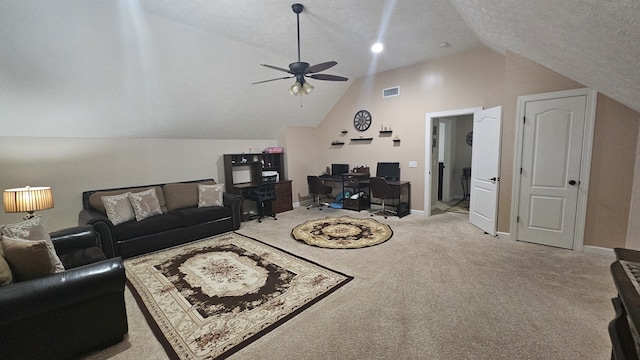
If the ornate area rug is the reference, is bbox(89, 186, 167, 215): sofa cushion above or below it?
above

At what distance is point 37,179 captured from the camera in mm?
3572

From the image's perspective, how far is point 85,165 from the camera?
155 inches

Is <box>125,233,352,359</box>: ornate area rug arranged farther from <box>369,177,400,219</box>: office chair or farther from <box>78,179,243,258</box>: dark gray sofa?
<box>369,177,400,219</box>: office chair

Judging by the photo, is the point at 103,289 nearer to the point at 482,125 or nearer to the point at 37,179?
the point at 37,179

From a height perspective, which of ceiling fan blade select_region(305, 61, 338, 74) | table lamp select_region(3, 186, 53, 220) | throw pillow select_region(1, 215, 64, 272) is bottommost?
throw pillow select_region(1, 215, 64, 272)

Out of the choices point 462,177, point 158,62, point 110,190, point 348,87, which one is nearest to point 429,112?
point 348,87

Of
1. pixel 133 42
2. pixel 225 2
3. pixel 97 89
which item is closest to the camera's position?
pixel 225 2

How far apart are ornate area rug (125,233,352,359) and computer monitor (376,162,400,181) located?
9.98ft

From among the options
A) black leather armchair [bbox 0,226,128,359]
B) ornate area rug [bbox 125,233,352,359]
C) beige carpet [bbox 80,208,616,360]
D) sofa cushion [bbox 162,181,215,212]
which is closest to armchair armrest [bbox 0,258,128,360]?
black leather armchair [bbox 0,226,128,359]

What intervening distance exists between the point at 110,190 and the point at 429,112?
5.76 meters

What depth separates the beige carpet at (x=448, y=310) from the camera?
181 cm

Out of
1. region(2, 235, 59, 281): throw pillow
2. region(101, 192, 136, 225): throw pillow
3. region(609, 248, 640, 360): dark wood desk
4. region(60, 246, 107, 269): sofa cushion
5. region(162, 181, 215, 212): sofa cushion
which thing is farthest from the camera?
region(162, 181, 215, 212): sofa cushion

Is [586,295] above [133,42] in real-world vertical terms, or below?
below

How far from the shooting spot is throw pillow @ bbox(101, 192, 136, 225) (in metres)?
3.59
